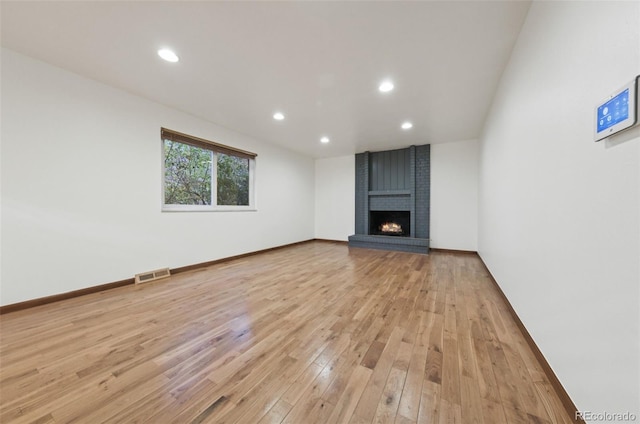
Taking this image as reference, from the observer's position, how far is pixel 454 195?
5000mm

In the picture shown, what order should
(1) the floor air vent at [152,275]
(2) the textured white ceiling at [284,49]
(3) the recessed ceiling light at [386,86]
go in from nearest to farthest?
(2) the textured white ceiling at [284,49] < (3) the recessed ceiling light at [386,86] < (1) the floor air vent at [152,275]

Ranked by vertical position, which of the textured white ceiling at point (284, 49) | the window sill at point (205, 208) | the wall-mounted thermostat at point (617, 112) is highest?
the textured white ceiling at point (284, 49)

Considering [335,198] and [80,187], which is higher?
[335,198]

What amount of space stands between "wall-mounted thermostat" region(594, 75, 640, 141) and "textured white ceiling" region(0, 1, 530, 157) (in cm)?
134

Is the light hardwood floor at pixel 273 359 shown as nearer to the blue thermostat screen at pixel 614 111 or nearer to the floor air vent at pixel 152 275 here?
the floor air vent at pixel 152 275

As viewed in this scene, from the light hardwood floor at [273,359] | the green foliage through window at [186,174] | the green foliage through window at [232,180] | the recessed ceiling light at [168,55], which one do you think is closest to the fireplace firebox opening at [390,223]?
the light hardwood floor at [273,359]

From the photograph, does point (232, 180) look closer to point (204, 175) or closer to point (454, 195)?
point (204, 175)

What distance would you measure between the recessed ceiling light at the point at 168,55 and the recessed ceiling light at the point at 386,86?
2211mm

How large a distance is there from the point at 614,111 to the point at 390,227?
5151 mm

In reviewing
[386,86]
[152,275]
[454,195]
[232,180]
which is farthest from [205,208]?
[454,195]

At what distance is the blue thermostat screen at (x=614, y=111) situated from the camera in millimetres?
747

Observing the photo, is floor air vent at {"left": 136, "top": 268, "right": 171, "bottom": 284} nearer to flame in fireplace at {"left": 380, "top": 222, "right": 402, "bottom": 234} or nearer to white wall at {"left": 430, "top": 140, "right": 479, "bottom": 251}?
flame in fireplace at {"left": 380, "top": 222, "right": 402, "bottom": 234}

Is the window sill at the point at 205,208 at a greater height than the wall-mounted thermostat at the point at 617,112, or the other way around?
the wall-mounted thermostat at the point at 617,112

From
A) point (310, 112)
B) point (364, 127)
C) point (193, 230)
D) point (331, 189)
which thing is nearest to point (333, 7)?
point (310, 112)
